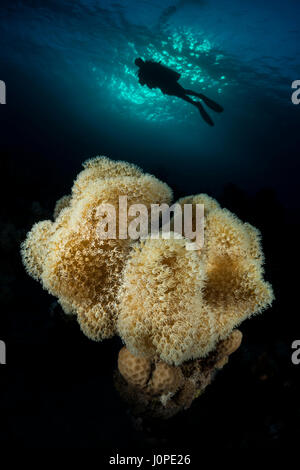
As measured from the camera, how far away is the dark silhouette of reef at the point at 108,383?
4.48m

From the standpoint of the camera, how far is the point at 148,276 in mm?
1707

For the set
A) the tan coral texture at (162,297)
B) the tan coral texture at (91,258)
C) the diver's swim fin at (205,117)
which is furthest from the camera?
the diver's swim fin at (205,117)

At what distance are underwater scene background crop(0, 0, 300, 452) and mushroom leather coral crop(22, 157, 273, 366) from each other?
8.93 ft

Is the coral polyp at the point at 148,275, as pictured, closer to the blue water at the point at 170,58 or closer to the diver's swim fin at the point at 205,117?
the blue water at the point at 170,58

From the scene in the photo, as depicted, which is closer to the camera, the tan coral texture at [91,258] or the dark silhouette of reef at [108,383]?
the tan coral texture at [91,258]

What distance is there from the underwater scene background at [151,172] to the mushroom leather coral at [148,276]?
2.72 metres

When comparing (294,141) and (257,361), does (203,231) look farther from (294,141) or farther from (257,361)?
(294,141)

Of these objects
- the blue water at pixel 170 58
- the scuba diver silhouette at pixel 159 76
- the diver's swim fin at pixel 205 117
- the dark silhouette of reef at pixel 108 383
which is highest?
the blue water at pixel 170 58

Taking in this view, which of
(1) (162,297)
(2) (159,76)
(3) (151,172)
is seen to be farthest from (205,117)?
(1) (162,297)

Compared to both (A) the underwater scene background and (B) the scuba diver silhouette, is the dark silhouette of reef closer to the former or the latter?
(A) the underwater scene background

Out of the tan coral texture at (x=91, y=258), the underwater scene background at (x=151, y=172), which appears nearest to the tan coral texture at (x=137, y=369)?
the tan coral texture at (x=91, y=258)

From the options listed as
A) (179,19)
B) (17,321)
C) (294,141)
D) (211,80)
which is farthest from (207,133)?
(17,321)

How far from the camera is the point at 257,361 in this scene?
4.96 metres

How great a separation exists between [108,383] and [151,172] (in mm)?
11998
